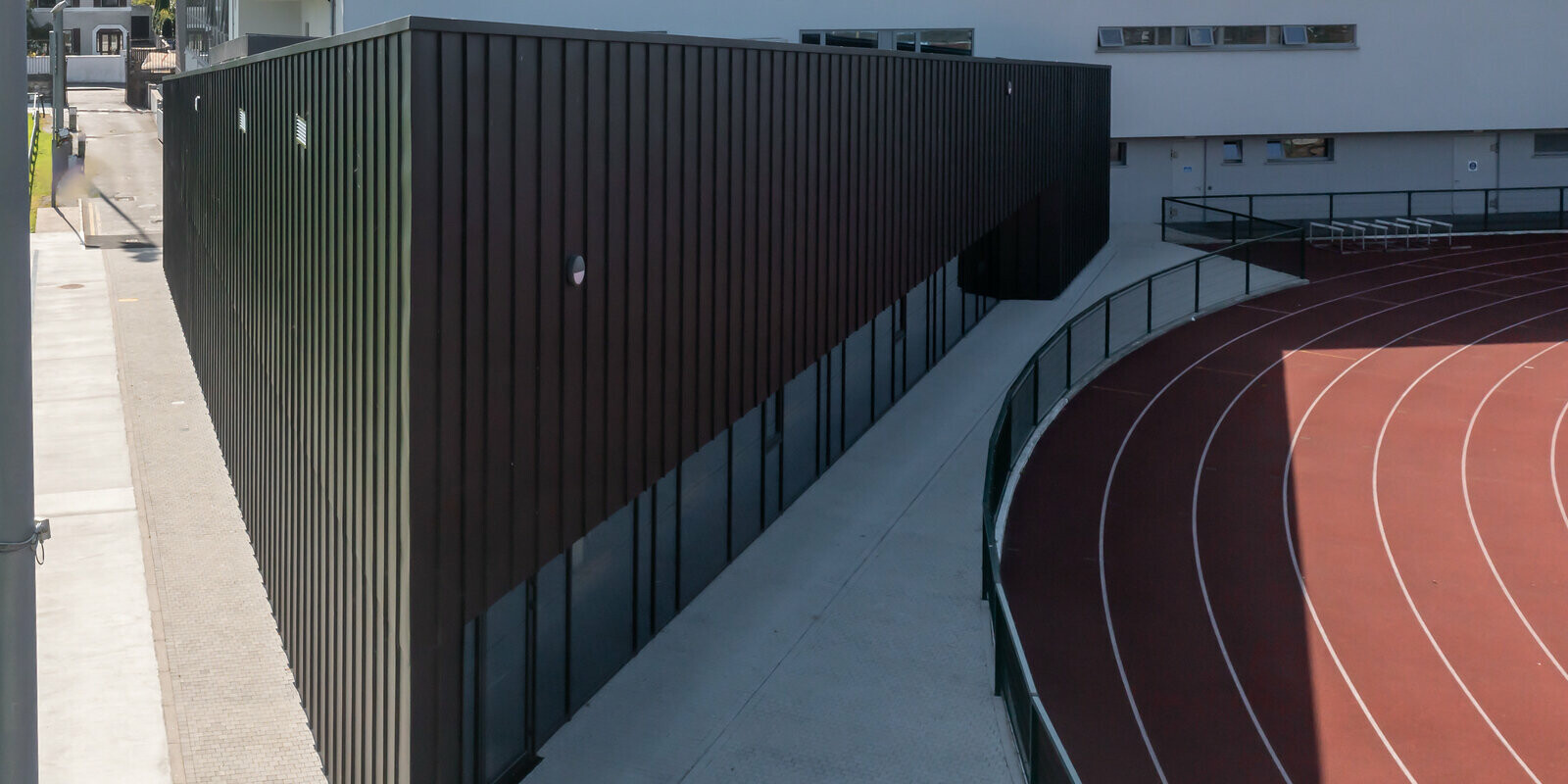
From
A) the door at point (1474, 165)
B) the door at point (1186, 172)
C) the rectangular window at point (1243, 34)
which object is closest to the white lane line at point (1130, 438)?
the door at point (1474, 165)

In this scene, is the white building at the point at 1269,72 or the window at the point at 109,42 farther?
the window at the point at 109,42

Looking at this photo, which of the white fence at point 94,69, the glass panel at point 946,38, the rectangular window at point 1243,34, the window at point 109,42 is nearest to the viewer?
the glass panel at point 946,38

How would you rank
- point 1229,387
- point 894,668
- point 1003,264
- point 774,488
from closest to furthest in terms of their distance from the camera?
point 894,668 → point 774,488 → point 1229,387 → point 1003,264

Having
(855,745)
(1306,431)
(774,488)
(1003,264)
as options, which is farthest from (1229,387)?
(855,745)

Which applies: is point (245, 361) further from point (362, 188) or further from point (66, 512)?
point (362, 188)

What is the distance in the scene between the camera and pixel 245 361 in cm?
1511

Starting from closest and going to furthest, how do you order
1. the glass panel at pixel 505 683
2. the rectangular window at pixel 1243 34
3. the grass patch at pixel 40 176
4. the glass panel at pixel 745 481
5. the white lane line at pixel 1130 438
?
the glass panel at pixel 505 683
the white lane line at pixel 1130 438
the glass panel at pixel 745 481
the rectangular window at pixel 1243 34
the grass patch at pixel 40 176

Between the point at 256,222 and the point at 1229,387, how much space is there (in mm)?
15446

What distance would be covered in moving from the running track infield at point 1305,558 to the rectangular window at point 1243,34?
41.5ft

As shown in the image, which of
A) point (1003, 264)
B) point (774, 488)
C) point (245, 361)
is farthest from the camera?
point (1003, 264)

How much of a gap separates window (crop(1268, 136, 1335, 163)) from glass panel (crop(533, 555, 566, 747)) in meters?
31.5

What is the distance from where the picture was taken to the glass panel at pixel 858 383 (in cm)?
1908

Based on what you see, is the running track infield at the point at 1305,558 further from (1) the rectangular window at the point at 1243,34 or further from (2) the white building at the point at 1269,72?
(1) the rectangular window at the point at 1243,34

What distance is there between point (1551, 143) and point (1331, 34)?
292 inches
